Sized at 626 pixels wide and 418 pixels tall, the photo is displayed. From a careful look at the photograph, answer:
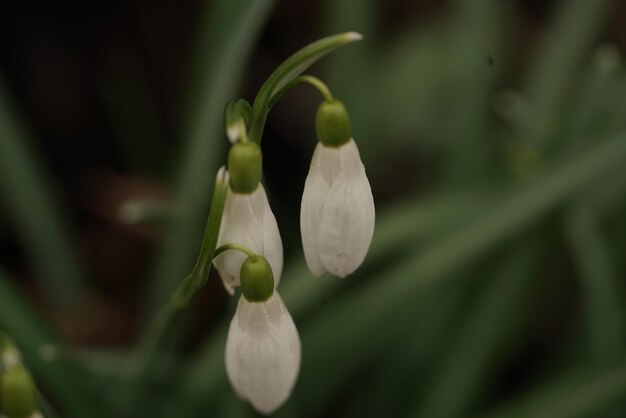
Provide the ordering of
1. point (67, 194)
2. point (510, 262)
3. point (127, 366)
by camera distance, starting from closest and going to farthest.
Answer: point (127, 366)
point (510, 262)
point (67, 194)

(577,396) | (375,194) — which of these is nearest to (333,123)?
(577,396)

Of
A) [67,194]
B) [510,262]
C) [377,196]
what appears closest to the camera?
[510,262]

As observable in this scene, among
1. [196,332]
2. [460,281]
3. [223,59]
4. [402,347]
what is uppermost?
[223,59]

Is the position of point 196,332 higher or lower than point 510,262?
lower

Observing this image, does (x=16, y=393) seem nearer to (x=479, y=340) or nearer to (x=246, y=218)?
(x=246, y=218)

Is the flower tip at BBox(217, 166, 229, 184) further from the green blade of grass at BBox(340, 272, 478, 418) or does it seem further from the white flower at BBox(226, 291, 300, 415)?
the green blade of grass at BBox(340, 272, 478, 418)

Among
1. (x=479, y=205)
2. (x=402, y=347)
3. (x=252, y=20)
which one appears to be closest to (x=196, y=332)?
(x=402, y=347)

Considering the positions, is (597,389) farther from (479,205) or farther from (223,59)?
(223,59)
